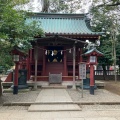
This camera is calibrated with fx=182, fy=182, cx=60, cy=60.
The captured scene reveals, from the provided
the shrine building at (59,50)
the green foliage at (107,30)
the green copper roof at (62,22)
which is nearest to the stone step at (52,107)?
the shrine building at (59,50)

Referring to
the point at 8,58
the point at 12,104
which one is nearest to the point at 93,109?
the point at 12,104

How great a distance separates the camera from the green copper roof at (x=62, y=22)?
592 inches

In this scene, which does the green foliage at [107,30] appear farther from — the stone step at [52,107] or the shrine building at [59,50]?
the stone step at [52,107]

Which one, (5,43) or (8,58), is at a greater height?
(5,43)

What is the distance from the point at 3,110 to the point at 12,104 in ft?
2.73

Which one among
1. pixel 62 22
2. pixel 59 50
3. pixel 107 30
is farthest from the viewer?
pixel 107 30

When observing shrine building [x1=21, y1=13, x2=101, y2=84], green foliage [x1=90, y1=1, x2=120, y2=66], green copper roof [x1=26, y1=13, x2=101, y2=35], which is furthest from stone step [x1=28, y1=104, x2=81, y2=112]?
green foliage [x1=90, y1=1, x2=120, y2=66]

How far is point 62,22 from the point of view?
16344 mm

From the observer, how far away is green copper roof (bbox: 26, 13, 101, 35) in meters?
15.0

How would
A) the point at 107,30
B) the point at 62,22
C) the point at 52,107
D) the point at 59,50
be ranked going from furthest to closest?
the point at 107,30 → the point at 62,22 → the point at 59,50 → the point at 52,107

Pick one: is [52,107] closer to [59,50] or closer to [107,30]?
[59,50]

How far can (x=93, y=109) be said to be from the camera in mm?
7145

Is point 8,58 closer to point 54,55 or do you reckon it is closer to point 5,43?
point 5,43

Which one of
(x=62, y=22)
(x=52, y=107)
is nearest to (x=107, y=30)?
(x=62, y=22)
